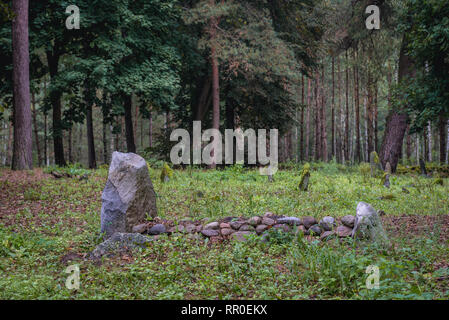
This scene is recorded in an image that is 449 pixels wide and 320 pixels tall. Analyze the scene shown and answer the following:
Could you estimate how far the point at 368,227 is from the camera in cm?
602

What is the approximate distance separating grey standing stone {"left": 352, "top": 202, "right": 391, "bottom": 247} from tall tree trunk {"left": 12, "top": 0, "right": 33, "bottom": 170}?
1208cm

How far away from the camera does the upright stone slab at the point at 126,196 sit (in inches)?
278

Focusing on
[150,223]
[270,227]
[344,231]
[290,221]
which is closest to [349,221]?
[344,231]

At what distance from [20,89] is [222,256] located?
11.6 m

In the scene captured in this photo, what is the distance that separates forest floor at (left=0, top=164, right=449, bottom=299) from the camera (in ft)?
14.8

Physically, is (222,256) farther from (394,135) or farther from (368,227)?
(394,135)

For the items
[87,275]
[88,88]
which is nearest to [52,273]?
[87,275]

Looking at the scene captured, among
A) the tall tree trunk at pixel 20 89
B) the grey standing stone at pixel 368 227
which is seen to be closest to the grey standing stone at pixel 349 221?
the grey standing stone at pixel 368 227

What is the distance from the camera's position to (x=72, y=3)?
1648cm

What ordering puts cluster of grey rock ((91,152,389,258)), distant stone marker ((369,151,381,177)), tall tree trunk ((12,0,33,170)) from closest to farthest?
cluster of grey rock ((91,152,389,258))
tall tree trunk ((12,0,33,170))
distant stone marker ((369,151,381,177))

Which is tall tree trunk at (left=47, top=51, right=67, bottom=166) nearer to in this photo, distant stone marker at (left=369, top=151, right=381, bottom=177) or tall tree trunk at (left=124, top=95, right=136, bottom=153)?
tall tree trunk at (left=124, top=95, right=136, bottom=153)

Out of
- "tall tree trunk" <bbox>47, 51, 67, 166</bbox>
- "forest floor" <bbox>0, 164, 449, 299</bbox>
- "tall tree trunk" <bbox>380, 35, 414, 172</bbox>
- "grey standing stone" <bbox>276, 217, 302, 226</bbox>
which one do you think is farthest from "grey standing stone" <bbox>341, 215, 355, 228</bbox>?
"tall tree trunk" <bbox>47, 51, 67, 166</bbox>

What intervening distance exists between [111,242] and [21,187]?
6151 mm

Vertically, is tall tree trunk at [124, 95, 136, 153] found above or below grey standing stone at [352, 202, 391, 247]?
above
